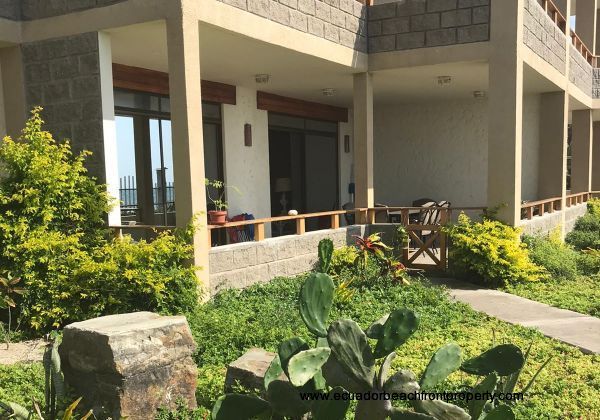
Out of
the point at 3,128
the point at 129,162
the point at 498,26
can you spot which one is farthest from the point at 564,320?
the point at 3,128

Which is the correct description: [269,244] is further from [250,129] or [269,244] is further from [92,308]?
[250,129]

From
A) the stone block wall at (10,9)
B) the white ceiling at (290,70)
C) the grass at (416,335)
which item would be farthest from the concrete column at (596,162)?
the stone block wall at (10,9)

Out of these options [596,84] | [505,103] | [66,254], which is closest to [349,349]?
[66,254]

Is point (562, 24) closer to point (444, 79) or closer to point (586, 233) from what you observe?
point (444, 79)

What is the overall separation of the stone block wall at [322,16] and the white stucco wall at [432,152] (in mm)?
4687

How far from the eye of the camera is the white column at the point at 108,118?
A: 6.71 meters

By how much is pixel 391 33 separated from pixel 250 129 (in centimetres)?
342

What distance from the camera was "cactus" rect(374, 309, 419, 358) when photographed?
8.64 ft

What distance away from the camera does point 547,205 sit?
1302 cm

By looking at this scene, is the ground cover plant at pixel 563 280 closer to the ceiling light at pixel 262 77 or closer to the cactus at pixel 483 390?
the cactus at pixel 483 390

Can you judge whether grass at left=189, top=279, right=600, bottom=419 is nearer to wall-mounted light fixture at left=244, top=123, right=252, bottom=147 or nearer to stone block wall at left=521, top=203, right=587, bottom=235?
stone block wall at left=521, top=203, right=587, bottom=235

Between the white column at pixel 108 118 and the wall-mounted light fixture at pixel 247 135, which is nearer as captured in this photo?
the white column at pixel 108 118

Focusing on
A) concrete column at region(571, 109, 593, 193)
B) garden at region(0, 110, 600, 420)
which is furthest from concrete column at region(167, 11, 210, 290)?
concrete column at region(571, 109, 593, 193)

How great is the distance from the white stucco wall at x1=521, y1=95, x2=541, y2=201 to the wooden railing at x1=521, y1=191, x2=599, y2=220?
2.54 feet
